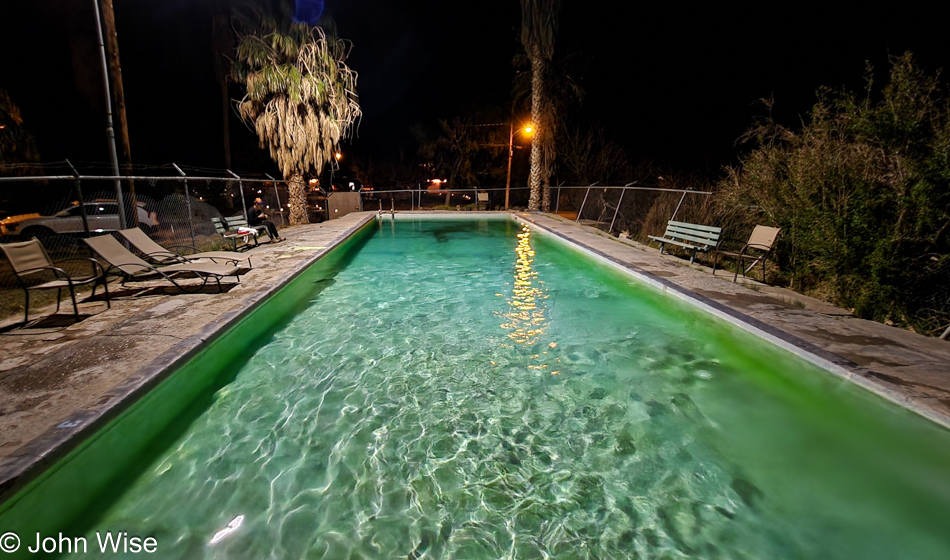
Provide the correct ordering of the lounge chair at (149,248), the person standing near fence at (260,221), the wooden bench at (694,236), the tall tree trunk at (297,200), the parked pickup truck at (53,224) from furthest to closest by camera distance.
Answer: the tall tree trunk at (297,200)
the person standing near fence at (260,221)
the parked pickup truck at (53,224)
the wooden bench at (694,236)
the lounge chair at (149,248)

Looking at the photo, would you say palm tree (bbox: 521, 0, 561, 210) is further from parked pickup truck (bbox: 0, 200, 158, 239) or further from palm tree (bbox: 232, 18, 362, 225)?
parked pickup truck (bbox: 0, 200, 158, 239)

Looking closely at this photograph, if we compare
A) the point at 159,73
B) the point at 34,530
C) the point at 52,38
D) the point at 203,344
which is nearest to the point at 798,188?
the point at 203,344

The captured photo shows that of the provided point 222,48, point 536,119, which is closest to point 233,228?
point 536,119

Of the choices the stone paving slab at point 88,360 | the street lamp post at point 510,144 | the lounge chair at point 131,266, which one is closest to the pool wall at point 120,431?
the stone paving slab at point 88,360

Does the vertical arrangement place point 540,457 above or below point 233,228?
below

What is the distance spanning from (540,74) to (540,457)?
→ 22150 mm

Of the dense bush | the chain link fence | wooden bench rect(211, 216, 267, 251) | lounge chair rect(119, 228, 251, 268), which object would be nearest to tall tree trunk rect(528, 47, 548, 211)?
the chain link fence

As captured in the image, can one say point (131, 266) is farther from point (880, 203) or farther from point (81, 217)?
point (880, 203)

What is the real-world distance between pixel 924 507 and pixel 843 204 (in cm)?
489

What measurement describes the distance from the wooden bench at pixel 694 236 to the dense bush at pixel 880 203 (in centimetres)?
138

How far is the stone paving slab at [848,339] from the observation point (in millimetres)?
3766

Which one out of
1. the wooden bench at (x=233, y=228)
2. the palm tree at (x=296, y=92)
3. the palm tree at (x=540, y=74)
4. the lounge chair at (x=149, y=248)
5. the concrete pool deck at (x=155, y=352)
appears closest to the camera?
the concrete pool deck at (x=155, y=352)

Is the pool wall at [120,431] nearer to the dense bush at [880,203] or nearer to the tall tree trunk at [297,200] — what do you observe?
the dense bush at [880,203]

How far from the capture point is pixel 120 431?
11.3ft
